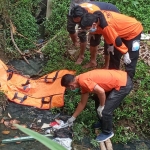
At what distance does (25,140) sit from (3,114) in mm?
729

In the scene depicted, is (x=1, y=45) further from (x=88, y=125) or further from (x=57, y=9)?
(x=88, y=125)

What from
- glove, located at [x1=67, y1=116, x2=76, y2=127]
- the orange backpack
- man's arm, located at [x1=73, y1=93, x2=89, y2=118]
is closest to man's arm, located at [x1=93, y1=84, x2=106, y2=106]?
man's arm, located at [x1=73, y1=93, x2=89, y2=118]

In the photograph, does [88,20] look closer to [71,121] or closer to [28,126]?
[71,121]

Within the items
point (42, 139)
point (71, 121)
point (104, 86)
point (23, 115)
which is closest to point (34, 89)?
point (23, 115)

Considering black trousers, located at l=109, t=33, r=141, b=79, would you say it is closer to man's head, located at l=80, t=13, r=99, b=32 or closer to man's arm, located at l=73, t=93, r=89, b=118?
man's head, located at l=80, t=13, r=99, b=32

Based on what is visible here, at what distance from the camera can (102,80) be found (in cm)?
380

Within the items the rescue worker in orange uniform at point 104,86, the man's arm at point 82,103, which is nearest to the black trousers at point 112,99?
the rescue worker in orange uniform at point 104,86

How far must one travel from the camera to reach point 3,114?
4.57 m

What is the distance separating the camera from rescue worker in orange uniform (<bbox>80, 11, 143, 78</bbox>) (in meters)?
3.96

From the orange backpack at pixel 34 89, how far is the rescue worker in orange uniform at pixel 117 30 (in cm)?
108

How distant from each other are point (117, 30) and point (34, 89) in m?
1.70

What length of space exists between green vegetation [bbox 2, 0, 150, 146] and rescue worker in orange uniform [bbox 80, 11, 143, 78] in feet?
2.21

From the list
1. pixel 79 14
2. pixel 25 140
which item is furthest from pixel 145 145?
pixel 79 14

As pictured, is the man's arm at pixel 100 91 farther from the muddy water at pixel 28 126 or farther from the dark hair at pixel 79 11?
the dark hair at pixel 79 11
